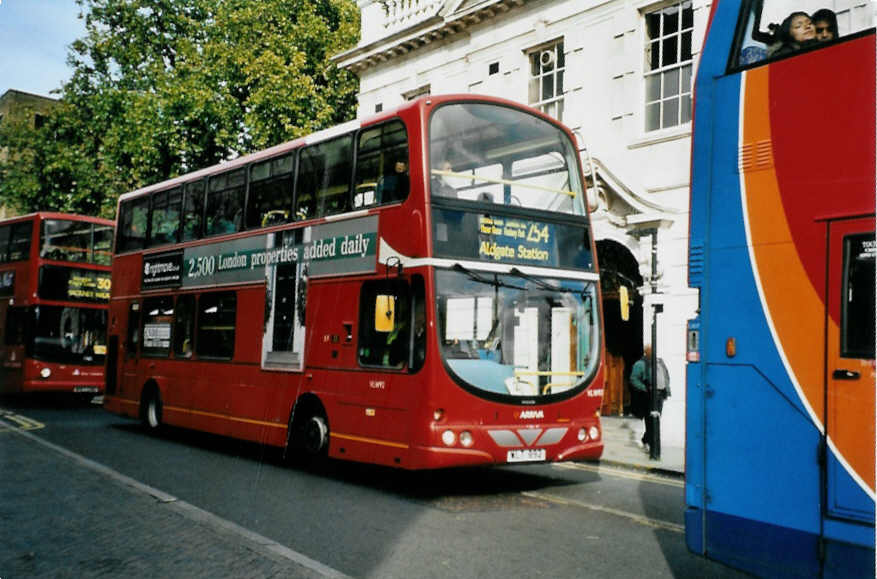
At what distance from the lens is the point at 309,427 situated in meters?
10.7

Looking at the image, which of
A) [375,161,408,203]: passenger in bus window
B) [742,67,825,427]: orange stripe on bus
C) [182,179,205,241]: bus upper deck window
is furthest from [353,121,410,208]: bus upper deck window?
[742,67,825,427]: orange stripe on bus

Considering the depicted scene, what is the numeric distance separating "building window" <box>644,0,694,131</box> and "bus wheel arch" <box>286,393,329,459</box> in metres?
9.35

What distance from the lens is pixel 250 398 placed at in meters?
11.9

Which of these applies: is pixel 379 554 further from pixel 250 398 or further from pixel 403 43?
pixel 403 43

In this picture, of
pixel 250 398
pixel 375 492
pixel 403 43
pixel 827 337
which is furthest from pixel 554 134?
pixel 403 43

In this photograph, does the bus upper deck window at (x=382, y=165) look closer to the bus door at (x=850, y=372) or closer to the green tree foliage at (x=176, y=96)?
the bus door at (x=850, y=372)

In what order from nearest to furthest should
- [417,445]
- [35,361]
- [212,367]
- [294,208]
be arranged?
[417,445]
[294,208]
[212,367]
[35,361]

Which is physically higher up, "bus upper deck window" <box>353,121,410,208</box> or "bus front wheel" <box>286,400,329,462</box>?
"bus upper deck window" <box>353,121,410,208</box>

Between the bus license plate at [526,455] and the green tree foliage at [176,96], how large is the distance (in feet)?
65.5

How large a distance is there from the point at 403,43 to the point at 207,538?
18.6 metres

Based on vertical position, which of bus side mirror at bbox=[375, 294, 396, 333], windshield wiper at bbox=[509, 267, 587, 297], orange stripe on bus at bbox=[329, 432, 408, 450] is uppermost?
windshield wiper at bbox=[509, 267, 587, 297]

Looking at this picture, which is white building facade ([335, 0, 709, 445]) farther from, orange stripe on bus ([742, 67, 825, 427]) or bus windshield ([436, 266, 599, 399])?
orange stripe on bus ([742, 67, 825, 427])

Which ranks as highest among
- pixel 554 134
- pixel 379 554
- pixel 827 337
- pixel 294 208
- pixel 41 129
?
pixel 41 129

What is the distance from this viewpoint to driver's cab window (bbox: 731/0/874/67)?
456cm
